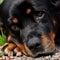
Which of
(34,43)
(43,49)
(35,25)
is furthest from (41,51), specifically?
(35,25)

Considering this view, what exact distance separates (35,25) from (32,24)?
0.21 feet

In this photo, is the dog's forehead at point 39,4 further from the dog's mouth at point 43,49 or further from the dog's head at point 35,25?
the dog's mouth at point 43,49

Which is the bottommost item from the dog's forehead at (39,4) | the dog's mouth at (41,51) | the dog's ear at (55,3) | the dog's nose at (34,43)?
the dog's mouth at (41,51)

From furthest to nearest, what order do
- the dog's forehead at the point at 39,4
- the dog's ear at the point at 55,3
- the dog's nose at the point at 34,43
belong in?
the dog's ear at the point at 55,3 → the dog's forehead at the point at 39,4 → the dog's nose at the point at 34,43

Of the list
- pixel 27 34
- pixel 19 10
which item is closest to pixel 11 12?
pixel 19 10

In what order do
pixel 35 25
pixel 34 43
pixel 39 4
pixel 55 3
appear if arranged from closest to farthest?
pixel 34 43
pixel 35 25
pixel 39 4
pixel 55 3

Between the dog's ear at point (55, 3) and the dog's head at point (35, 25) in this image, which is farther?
the dog's ear at point (55, 3)

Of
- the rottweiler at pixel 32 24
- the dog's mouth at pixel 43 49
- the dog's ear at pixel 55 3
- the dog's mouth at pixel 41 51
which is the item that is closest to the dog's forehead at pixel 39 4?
the rottweiler at pixel 32 24

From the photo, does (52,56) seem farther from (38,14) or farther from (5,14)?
(5,14)

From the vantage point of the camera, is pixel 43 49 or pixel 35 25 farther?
pixel 35 25

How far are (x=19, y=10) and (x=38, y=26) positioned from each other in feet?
1.39

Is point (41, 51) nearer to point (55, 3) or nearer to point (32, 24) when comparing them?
point (32, 24)

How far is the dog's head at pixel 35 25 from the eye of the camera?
4.66 metres

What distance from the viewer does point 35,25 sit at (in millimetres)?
4891
